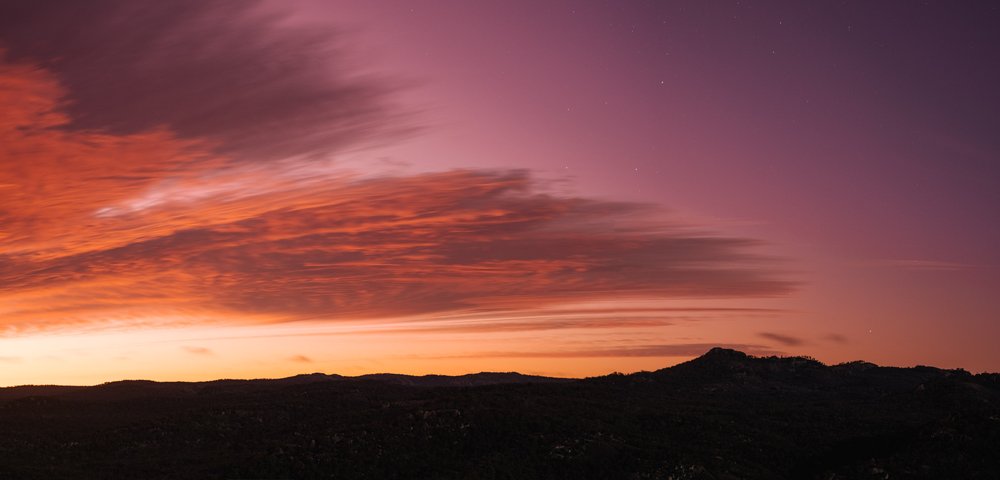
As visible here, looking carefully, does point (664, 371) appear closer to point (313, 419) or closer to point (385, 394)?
point (385, 394)

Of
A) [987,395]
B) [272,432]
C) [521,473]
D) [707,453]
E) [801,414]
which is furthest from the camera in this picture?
[987,395]

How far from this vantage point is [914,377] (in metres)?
130

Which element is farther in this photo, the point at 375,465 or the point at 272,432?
the point at 272,432

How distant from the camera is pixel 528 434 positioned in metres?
71.4

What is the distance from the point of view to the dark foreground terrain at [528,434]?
2500 inches

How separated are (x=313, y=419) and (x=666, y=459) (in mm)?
43227

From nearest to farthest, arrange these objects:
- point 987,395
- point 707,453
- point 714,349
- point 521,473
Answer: point 521,473
point 707,453
point 987,395
point 714,349

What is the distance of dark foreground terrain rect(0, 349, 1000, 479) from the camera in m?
63.5

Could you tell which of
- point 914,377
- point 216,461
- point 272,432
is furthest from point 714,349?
point 216,461

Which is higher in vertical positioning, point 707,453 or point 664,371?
point 664,371

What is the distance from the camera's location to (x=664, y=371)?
131m

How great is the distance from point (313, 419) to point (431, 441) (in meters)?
24.4

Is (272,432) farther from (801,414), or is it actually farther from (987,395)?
(987,395)

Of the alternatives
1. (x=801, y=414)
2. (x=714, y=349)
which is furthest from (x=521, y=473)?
(x=714, y=349)
